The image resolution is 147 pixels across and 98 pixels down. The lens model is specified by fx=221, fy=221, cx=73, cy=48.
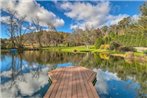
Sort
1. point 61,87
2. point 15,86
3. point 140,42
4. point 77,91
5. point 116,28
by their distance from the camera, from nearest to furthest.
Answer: point 77,91
point 61,87
point 15,86
point 140,42
point 116,28

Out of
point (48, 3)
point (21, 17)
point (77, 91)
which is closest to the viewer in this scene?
point (77, 91)

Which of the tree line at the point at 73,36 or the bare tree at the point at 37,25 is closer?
the tree line at the point at 73,36

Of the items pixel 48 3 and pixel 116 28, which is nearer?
pixel 48 3

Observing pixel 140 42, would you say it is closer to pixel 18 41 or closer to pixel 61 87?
pixel 18 41

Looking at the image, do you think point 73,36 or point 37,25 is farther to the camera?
point 73,36

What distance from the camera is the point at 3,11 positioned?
48.8 meters

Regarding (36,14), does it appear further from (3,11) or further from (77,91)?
(77,91)

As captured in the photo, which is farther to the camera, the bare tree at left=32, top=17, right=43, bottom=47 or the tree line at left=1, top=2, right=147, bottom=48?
the bare tree at left=32, top=17, right=43, bottom=47

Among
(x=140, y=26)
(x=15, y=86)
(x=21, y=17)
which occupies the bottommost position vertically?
(x=15, y=86)

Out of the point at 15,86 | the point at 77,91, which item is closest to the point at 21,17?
the point at 15,86

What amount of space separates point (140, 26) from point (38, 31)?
37.8 m

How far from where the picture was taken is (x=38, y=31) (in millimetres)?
62625

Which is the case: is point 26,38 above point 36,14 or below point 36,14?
below

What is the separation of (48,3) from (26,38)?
22.8 metres
